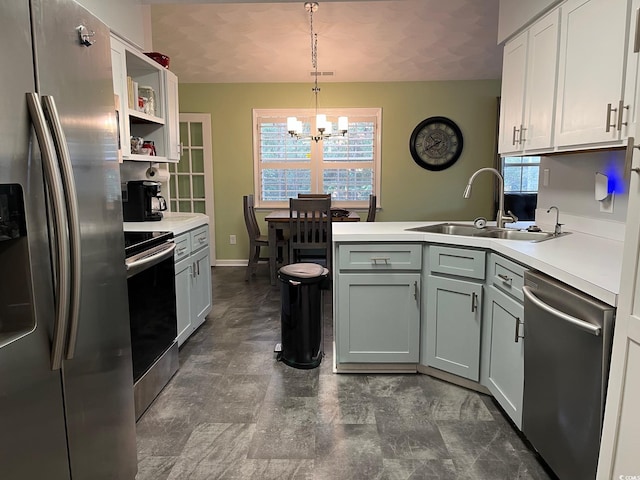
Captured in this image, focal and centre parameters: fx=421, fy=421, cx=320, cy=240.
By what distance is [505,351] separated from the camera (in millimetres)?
2035

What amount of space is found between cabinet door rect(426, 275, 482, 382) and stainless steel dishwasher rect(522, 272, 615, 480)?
1.61ft

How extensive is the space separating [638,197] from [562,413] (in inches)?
33.8

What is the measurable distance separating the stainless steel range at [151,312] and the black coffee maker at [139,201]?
71 centimetres

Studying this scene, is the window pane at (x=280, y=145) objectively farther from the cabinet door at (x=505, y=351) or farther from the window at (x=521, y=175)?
the cabinet door at (x=505, y=351)

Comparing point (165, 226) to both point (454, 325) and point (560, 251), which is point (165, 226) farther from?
point (560, 251)

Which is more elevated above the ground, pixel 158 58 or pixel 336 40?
pixel 336 40

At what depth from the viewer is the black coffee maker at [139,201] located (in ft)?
10.1

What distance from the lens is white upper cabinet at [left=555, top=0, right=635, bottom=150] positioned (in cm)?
177

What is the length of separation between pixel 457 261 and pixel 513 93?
1.20 meters

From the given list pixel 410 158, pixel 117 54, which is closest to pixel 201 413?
pixel 117 54

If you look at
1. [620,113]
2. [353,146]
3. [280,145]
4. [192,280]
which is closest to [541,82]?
[620,113]

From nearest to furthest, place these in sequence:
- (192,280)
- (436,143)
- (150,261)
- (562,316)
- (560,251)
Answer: (562,316), (560,251), (150,261), (192,280), (436,143)

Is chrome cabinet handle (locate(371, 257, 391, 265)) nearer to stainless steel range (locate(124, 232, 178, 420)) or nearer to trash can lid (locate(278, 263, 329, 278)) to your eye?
trash can lid (locate(278, 263, 329, 278))

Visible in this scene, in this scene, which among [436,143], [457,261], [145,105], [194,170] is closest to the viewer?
[457,261]
